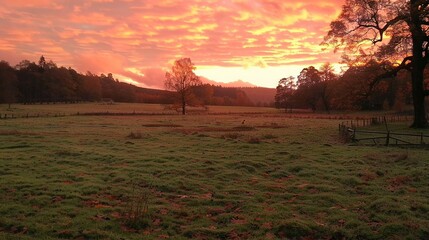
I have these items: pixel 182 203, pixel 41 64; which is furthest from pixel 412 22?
pixel 41 64

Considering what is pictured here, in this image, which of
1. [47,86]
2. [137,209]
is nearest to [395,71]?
[137,209]

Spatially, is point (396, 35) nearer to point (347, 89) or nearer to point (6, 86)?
point (347, 89)

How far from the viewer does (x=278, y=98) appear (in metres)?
123

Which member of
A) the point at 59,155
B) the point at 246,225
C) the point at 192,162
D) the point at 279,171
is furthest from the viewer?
the point at 59,155

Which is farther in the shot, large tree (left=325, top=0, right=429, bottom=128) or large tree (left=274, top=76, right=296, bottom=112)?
large tree (left=274, top=76, right=296, bottom=112)

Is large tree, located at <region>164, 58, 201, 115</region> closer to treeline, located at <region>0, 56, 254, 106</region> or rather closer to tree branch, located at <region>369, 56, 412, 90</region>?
treeline, located at <region>0, 56, 254, 106</region>

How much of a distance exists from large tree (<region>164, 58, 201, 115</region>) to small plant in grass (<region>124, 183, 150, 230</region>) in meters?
71.5

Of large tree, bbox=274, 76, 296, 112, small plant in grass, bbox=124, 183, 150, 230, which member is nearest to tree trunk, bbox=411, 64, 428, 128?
small plant in grass, bbox=124, 183, 150, 230

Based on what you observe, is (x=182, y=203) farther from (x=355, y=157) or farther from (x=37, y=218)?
(x=355, y=157)

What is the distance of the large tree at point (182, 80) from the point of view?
84.8 metres

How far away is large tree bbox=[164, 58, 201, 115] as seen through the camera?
84812 mm

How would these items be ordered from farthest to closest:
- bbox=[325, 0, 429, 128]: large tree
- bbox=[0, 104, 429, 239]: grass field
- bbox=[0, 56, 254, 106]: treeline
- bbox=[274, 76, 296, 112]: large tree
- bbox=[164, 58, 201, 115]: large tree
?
1. bbox=[274, 76, 296, 112]: large tree
2. bbox=[0, 56, 254, 106]: treeline
3. bbox=[164, 58, 201, 115]: large tree
4. bbox=[325, 0, 429, 128]: large tree
5. bbox=[0, 104, 429, 239]: grass field

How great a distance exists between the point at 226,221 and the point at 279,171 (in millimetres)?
7534

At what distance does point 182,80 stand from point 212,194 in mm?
73735
